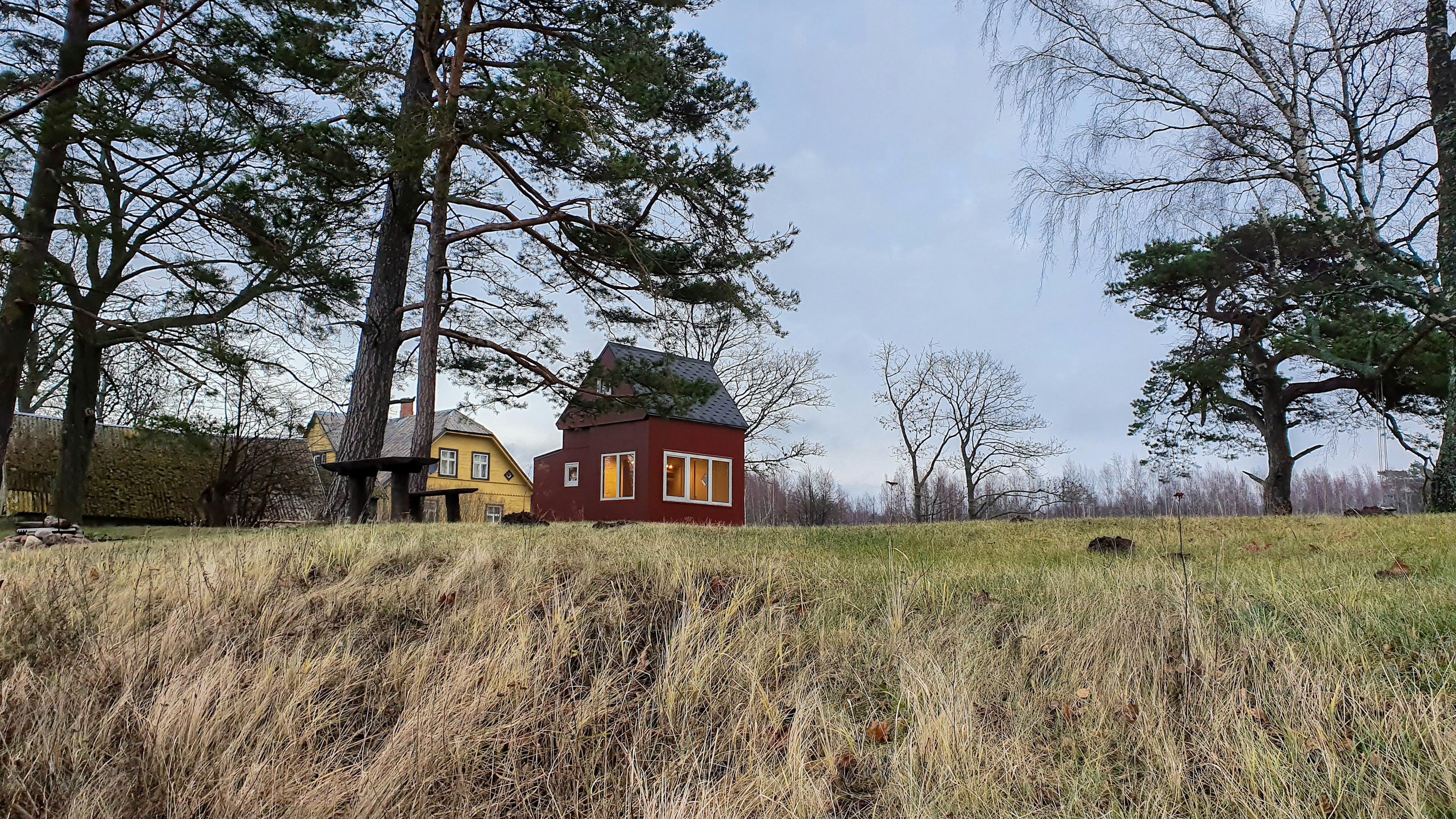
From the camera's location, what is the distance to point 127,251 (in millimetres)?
13320

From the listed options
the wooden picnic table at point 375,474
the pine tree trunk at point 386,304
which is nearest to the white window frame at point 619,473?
the pine tree trunk at point 386,304

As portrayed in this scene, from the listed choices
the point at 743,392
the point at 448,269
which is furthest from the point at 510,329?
the point at 743,392

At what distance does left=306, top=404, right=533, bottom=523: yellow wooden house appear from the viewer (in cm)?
3372

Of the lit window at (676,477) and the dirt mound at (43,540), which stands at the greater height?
the lit window at (676,477)

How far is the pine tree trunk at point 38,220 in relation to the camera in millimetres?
9336

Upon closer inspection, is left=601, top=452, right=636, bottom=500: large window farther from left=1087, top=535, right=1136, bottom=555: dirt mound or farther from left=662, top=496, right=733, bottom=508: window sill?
left=1087, top=535, right=1136, bottom=555: dirt mound

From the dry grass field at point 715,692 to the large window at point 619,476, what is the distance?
51.4ft

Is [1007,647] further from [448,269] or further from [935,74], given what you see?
[448,269]

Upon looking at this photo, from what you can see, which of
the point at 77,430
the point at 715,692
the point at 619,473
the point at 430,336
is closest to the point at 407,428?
the point at 619,473

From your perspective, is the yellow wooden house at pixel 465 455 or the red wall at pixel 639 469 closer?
the red wall at pixel 639 469

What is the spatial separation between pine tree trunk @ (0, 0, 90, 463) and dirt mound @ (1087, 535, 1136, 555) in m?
10.9

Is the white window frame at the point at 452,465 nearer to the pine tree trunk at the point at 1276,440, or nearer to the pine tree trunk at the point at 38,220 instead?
the pine tree trunk at the point at 38,220

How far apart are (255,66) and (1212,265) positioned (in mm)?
16844

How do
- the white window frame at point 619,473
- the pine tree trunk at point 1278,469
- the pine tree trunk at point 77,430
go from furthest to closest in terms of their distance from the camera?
1. the white window frame at point 619,473
2. the pine tree trunk at point 1278,469
3. the pine tree trunk at point 77,430
